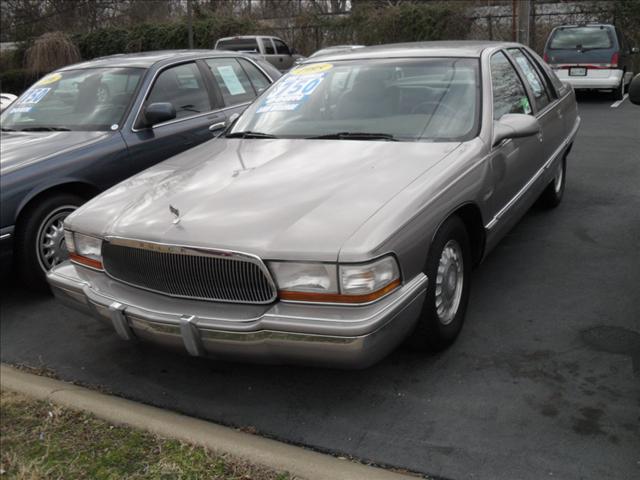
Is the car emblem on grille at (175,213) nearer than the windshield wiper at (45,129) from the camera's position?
Yes

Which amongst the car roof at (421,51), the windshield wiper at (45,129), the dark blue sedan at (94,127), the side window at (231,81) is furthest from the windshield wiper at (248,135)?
the side window at (231,81)

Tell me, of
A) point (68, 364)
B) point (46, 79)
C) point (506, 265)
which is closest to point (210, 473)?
point (68, 364)

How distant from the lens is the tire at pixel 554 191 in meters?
5.70

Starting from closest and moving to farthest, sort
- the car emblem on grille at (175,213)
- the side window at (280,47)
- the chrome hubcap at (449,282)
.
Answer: the car emblem on grille at (175,213) < the chrome hubcap at (449,282) < the side window at (280,47)

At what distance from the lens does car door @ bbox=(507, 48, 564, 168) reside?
4883mm

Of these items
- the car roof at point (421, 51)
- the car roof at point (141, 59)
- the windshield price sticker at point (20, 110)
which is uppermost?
the car roof at point (141, 59)

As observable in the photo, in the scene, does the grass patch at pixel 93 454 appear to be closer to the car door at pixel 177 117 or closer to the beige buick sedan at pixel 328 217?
the beige buick sedan at pixel 328 217

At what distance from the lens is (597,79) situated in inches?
507

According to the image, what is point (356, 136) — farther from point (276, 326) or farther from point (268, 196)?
point (276, 326)

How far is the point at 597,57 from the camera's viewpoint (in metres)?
12.9

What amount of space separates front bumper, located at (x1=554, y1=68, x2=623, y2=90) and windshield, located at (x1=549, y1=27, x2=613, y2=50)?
547 mm

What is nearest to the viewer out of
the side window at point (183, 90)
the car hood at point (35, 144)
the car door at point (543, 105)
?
the car hood at point (35, 144)

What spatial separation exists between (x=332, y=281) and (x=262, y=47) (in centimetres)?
1864

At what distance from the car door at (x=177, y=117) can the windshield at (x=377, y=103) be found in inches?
42.4
